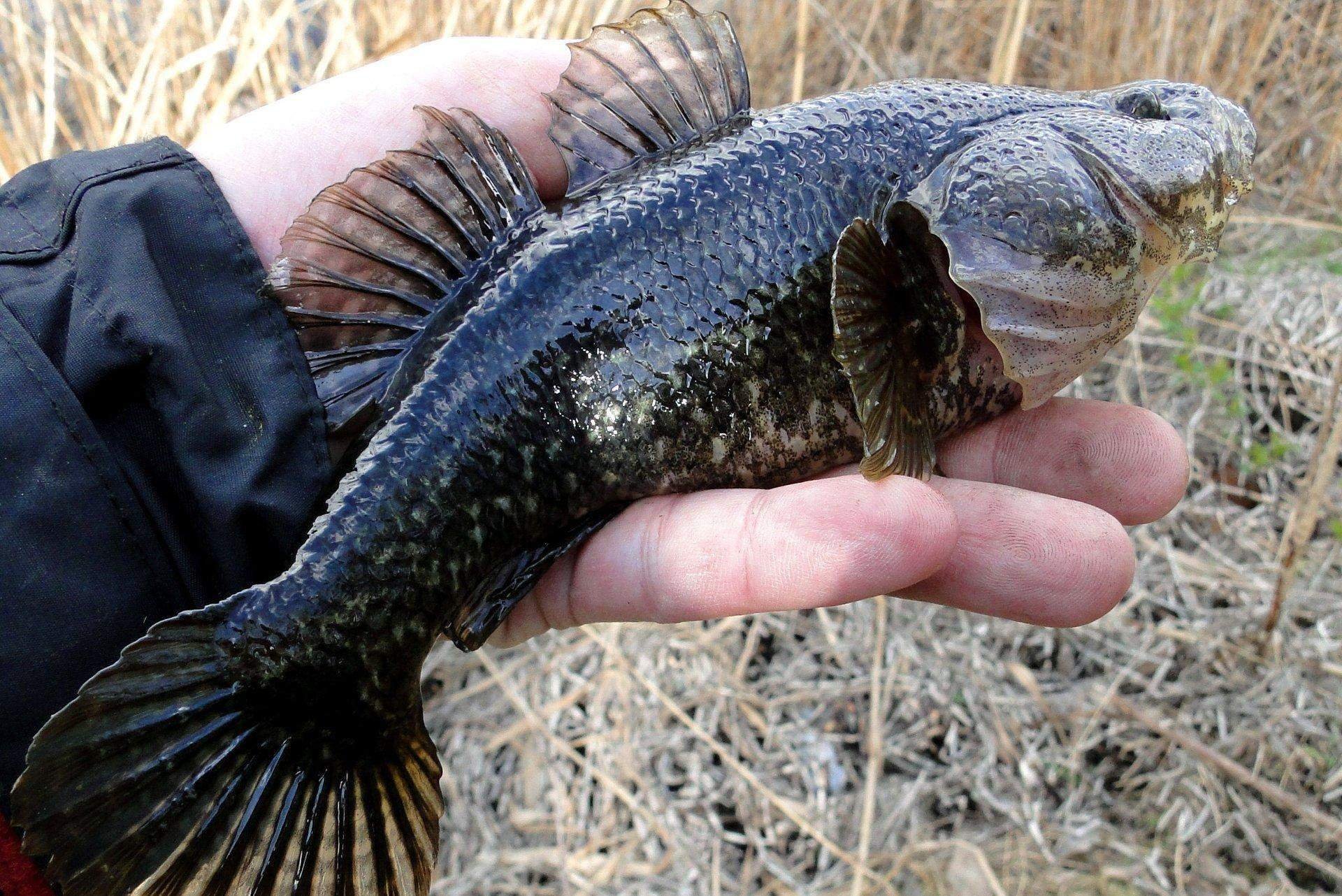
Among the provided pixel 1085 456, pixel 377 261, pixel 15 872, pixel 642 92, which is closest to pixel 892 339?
pixel 1085 456

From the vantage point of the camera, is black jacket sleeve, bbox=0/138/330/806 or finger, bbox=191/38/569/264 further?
finger, bbox=191/38/569/264

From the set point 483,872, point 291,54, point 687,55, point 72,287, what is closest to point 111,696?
point 72,287

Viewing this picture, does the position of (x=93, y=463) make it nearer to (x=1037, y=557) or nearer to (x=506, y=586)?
(x=506, y=586)

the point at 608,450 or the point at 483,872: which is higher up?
the point at 608,450

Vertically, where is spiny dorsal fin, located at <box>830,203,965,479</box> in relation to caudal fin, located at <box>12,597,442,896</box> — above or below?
above

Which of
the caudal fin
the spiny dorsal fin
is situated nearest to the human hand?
the spiny dorsal fin

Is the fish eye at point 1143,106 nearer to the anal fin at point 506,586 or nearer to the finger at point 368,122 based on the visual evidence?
the finger at point 368,122

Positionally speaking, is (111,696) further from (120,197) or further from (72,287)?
(120,197)

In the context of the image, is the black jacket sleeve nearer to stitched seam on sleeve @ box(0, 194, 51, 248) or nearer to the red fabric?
stitched seam on sleeve @ box(0, 194, 51, 248)

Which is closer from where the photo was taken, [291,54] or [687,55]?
[687,55]
